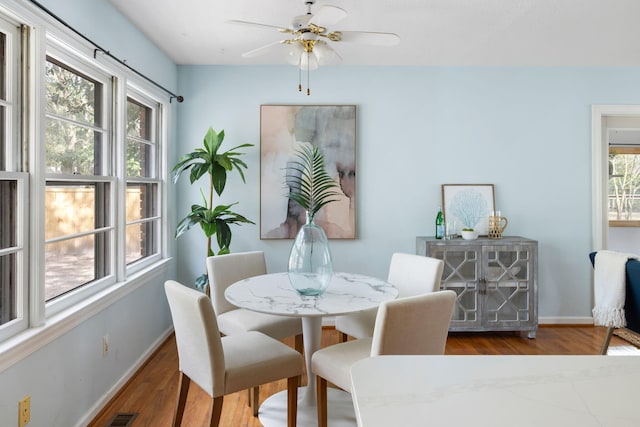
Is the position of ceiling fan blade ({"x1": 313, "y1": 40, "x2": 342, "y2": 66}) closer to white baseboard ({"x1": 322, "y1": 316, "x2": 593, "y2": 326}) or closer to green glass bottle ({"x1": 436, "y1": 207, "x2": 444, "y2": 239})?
green glass bottle ({"x1": 436, "y1": 207, "x2": 444, "y2": 239})

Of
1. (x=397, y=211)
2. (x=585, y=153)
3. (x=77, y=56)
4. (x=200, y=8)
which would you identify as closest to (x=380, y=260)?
(x=397, y=211)

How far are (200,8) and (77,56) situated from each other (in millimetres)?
798

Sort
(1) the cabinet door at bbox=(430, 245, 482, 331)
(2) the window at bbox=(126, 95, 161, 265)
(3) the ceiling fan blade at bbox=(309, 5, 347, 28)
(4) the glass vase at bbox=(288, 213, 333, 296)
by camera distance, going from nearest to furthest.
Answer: (3) the ceiling fan blade at bbox=(309, 5, 347, 28) < (4) the glass vase at bbox=(288, 213, 333, 296) < (2) the window at bbox=(126, 95, 161, 265) < (1) the cabinet door at bbox=(430, 245, 482, 331)

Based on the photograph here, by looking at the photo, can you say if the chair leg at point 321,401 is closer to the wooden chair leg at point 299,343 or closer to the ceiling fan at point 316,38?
the wooden chair leg at point 299,343

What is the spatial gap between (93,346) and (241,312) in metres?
0.84

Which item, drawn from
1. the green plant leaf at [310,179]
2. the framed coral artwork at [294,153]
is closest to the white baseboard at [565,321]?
the framed coral artwork at [294,153]

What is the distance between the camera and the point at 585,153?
4.09 meters

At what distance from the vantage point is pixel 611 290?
2.94 meters

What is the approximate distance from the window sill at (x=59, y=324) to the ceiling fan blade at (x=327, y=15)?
1880 mm

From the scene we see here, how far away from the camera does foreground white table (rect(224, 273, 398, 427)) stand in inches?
80.4

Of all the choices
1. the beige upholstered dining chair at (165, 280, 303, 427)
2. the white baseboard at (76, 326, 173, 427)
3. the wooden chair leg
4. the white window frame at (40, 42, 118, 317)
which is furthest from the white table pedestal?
the white window frame at (40, 42, 118, 317)

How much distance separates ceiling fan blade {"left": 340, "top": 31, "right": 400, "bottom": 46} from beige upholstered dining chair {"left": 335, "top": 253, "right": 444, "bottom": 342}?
1270 mm

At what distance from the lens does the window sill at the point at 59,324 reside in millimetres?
1760

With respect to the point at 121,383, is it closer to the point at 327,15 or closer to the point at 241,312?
the point at 241,312
